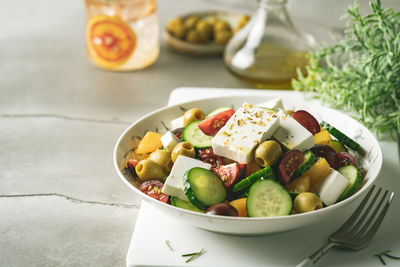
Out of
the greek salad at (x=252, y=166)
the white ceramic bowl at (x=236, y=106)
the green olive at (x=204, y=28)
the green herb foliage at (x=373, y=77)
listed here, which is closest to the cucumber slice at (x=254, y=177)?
the greek salad at (x=252, y=166)

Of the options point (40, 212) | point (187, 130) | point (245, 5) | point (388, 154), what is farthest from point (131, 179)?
point (245, 5)

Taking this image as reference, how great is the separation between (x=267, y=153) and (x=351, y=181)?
0.76ft

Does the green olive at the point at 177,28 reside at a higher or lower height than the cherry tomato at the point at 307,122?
lower

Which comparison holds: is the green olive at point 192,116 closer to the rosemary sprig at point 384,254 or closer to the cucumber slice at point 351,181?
the cucumber slice at point 351,181

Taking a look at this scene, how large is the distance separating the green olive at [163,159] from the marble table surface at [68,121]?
0.22 m

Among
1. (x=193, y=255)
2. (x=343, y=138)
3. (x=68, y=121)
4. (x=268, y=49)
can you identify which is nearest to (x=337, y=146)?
(x=343, y=138)

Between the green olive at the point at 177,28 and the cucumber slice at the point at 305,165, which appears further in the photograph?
the green olive at the point at 177,28

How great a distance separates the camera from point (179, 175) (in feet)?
4.18

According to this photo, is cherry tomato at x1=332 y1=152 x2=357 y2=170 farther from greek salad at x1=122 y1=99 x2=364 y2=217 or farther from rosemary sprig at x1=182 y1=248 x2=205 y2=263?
rosemary sprig at x1=182 y1=248 x2=205 y2=263

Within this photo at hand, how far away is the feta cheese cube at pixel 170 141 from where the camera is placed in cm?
145

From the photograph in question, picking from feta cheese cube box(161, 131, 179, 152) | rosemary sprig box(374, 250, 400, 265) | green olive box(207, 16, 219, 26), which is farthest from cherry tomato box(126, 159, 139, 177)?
green olive box(207, 16, 219, 26)

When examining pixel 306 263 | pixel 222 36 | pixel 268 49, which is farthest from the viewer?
pixel 222 36

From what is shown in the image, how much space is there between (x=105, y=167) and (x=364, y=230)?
90 centimetres

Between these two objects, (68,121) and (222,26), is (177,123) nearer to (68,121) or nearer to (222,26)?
(68,121)
